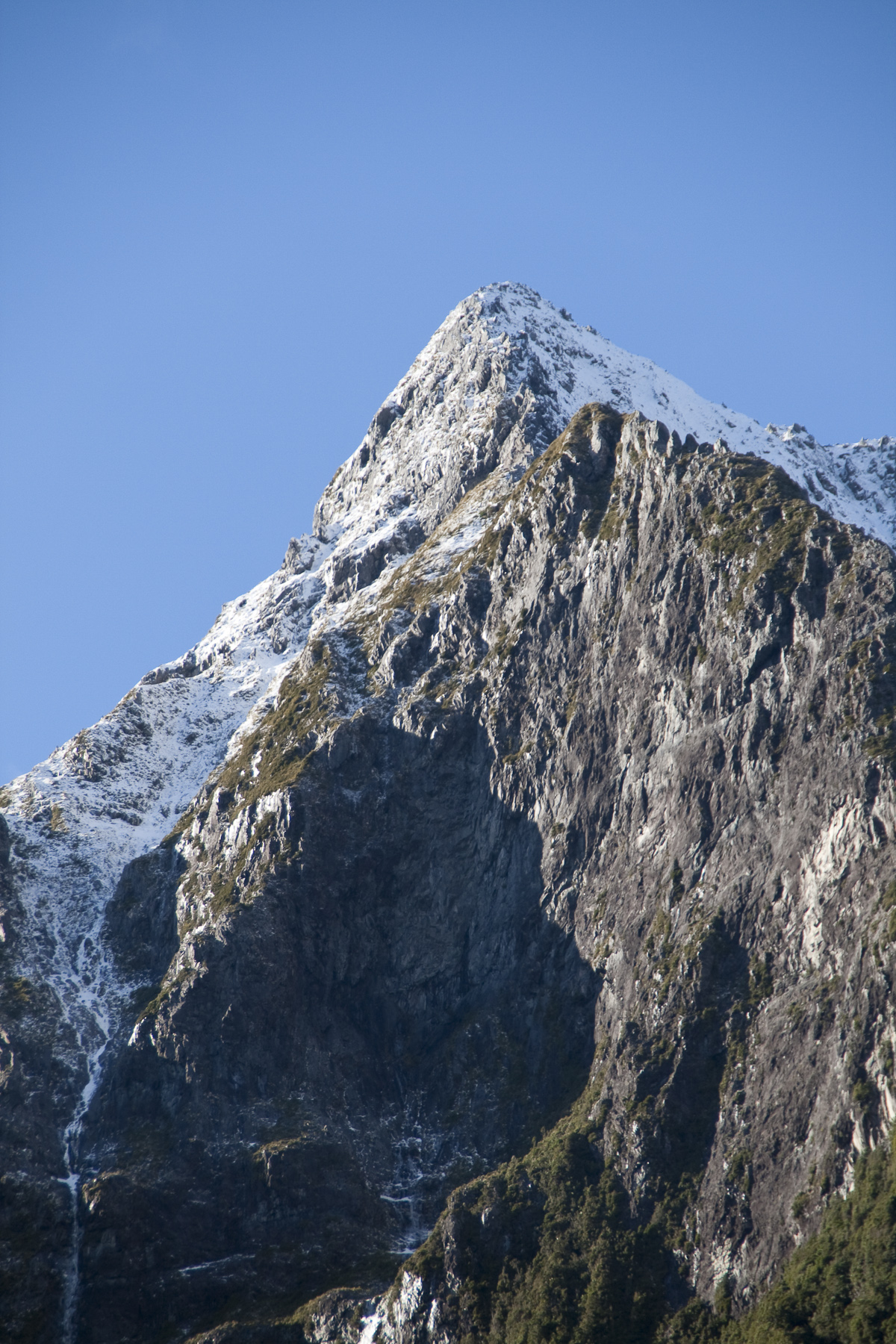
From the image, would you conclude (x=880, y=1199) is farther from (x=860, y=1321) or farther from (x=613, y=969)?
(x=613, y=969)

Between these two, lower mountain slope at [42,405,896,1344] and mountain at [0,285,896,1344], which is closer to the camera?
lower mountain slope at [42,405,896,1344]

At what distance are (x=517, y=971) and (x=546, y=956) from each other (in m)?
4.71

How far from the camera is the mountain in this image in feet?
395

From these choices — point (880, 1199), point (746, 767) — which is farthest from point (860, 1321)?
point (746, 767)

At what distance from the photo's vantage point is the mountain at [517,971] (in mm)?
120312

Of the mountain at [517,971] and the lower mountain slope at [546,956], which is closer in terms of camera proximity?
the lower mountain slope at [546,956]

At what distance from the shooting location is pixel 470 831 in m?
169

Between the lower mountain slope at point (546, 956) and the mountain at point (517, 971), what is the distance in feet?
1.50

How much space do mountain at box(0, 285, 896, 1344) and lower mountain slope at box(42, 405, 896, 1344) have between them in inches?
18.1

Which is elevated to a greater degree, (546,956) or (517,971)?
(546,956)

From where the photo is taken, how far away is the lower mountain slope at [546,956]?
393 feet

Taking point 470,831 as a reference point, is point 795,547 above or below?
above

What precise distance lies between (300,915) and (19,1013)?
1586 inches

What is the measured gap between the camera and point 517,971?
154125 millimetres
